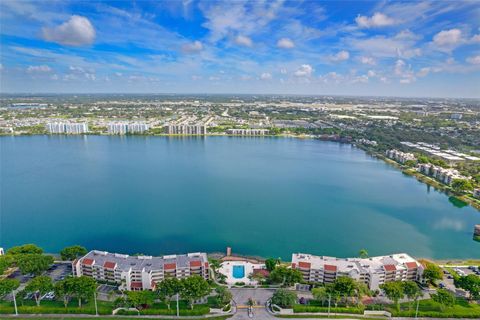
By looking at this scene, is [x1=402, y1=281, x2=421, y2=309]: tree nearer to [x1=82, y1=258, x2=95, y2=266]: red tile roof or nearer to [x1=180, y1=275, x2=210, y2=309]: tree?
[x1=180, y1=275, x2=210, y2=309]: tree

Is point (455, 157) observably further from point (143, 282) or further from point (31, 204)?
point (31, 204)

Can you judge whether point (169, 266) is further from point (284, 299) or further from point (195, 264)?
point (284, 299)


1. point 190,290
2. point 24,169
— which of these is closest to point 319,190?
point 190,290

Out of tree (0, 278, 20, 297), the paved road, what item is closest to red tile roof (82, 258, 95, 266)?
tree (0, 278, 20, 297)

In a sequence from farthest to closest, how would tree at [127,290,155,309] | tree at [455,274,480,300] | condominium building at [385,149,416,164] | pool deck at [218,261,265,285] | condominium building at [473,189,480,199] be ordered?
condominium building at [385,149,416,164], condominium building at [473,189,480,199], pool deck at [218,261,265,285], tree at [455,274,480,300], tree at [127,290,155,309]

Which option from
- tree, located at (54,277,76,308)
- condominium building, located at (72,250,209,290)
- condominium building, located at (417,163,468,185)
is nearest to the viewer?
tree, located at (54,277,76,308)

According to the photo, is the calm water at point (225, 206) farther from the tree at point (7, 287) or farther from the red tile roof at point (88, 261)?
the tree at point (7, 287)
